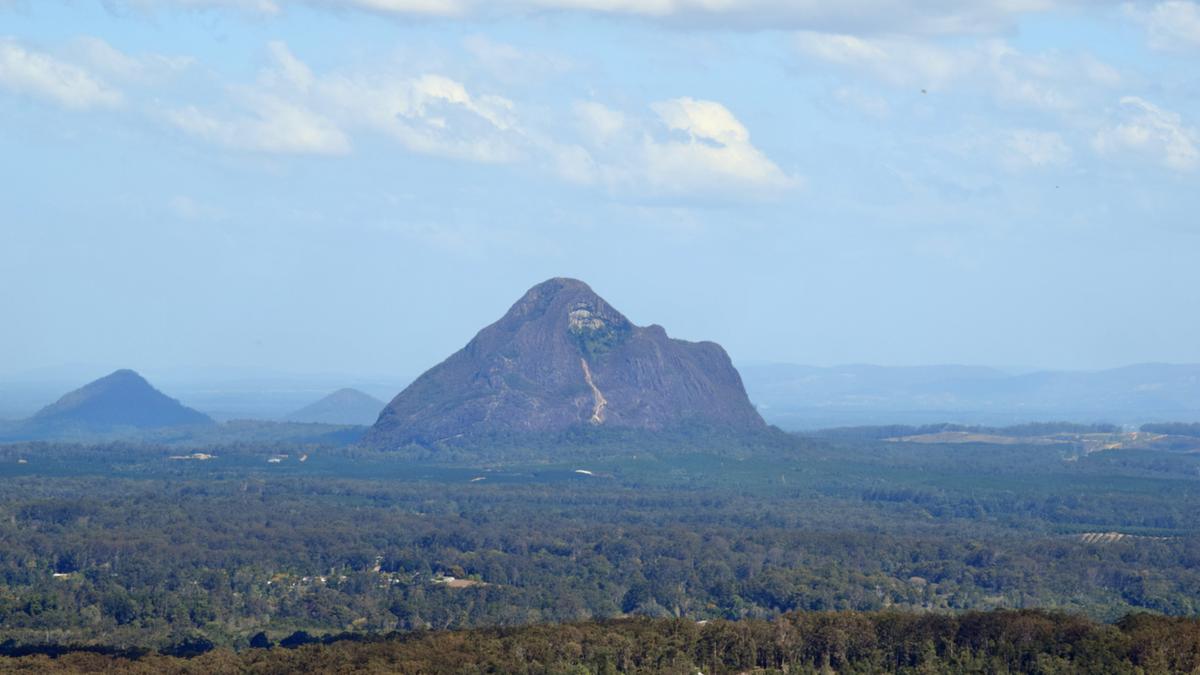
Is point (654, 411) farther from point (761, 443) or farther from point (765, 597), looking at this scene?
point (765, 597)

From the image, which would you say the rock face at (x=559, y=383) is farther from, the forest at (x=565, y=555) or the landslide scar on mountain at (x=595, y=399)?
the forest at (x=565, y=555)

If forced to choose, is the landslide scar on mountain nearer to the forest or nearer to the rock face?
the rock face

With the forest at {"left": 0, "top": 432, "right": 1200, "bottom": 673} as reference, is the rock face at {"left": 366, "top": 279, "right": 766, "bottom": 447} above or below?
above

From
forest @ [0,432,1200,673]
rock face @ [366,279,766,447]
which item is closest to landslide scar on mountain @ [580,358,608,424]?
rock face @ [366,279,766,447]

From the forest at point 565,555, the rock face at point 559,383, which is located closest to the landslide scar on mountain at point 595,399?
the rock face at point 559,383

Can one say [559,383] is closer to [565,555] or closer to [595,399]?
[595,399]

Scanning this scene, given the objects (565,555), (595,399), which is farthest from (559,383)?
(565,555)
